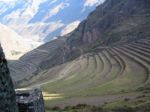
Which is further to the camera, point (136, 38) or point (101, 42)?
point (101, 42)

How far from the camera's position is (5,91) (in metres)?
5.36

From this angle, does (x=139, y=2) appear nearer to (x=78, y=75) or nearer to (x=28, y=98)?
(x=78, y=75)

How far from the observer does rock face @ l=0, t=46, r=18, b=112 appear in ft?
17.3

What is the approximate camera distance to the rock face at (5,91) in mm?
5273

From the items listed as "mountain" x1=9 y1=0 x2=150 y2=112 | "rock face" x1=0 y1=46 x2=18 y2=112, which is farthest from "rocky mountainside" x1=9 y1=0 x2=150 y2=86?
"rock face" x1=0 y1=46 x2=18 y2=112

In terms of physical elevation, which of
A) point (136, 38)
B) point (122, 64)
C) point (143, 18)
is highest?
point (143, 18)

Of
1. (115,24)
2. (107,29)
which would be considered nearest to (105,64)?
(115,24)

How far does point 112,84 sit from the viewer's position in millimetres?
65000

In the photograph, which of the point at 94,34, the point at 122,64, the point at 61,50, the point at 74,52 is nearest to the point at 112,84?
the point at 122,64

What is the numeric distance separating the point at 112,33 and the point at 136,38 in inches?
970

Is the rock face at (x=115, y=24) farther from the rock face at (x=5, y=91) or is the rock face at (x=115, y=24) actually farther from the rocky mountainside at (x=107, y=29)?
the rock face at (x=5, y=91)

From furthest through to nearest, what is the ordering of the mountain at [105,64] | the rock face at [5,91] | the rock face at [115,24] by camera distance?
the rock face at [115,24] < the mountain at [105,64] < the rock face at [5,91]

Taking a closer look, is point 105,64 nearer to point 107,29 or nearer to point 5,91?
Answer: point 107,29

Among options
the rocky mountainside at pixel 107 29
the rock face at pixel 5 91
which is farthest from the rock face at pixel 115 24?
the rock face at pixel 5 91
